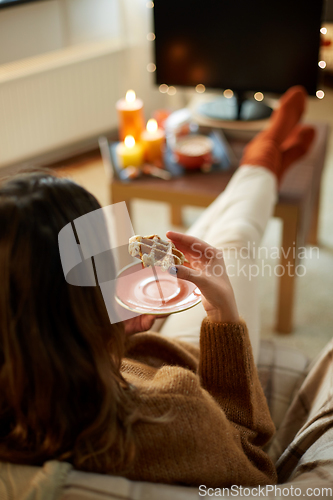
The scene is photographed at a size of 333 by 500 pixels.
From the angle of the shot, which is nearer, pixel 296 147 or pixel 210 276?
pixel 210 276

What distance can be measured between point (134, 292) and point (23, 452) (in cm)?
32

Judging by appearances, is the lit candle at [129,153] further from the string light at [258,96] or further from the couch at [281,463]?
the couch at [281,463]

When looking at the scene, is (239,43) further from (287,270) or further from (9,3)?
(9,3)

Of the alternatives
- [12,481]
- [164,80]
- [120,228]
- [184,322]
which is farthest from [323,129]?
[12,481]

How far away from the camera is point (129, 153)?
1588mm

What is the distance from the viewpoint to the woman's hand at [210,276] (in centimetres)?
68

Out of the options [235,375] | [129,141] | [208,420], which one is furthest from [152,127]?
[208,420]

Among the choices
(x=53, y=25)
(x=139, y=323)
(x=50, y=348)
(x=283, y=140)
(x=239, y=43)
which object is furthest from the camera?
(x=53, y=25)

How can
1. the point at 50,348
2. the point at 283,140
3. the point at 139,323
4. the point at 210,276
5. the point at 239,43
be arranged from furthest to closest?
the point at 239,43 → the point at 283,140 → the point at 139,323 → the point at 210,276 → the point at 50,348

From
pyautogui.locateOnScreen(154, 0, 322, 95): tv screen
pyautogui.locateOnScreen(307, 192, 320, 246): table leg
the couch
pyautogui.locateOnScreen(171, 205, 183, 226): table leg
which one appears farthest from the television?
the couch

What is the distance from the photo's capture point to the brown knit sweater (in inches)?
21.8

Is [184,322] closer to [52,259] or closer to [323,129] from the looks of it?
[52,259]

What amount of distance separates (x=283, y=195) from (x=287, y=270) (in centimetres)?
24

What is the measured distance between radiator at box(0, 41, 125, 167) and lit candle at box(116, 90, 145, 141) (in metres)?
0.97
